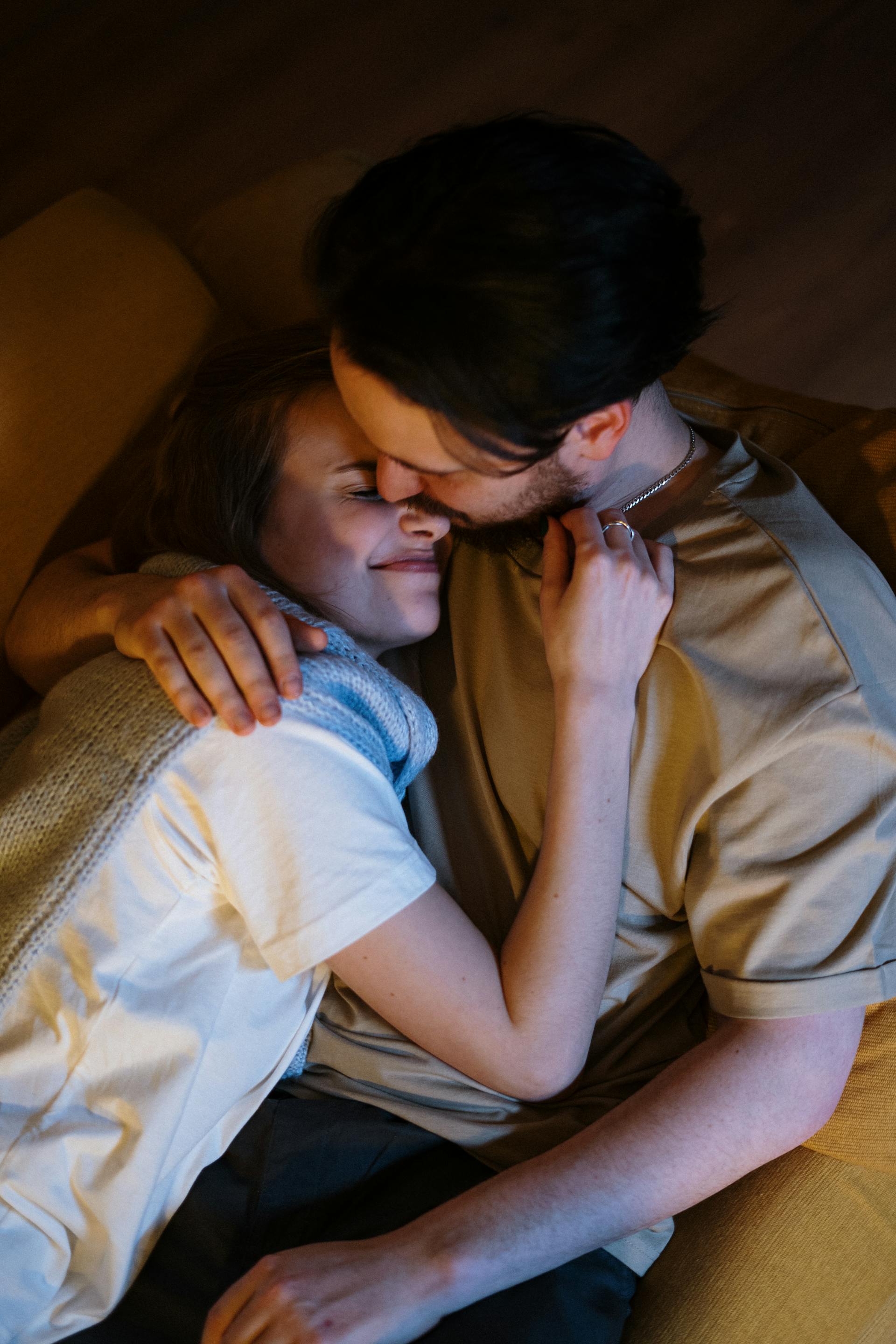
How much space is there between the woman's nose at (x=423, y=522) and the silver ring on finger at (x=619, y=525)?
189 millimetres

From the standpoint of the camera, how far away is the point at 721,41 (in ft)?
9.57

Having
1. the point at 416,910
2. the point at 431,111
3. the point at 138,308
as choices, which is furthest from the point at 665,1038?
the point at 431,111

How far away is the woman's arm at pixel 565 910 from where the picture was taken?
1.03 m

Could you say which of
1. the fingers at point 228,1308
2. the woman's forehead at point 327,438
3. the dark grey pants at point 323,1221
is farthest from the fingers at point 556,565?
the fingers at point 228,1308

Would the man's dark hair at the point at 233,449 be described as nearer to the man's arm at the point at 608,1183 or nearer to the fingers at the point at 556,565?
the fingers at the point at 556,565

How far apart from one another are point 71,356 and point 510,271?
82cm

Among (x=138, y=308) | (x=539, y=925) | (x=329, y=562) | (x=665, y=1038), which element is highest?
(x=138, y=308)

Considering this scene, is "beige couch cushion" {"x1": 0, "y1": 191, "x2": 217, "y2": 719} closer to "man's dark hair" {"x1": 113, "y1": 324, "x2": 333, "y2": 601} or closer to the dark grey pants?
"man's dark hair" {"x1": 113, "y1": 324, "x2": 333, "y2": 601}

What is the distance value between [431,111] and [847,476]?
2037 mm

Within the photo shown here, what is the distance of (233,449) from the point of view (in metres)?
1.23

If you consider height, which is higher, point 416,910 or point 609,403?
point 609,403

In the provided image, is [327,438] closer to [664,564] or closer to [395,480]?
[395,480]

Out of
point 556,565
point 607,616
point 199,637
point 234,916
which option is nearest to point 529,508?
point 556,565

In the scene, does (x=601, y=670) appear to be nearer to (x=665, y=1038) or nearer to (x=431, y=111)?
(x=665, y=1038)
